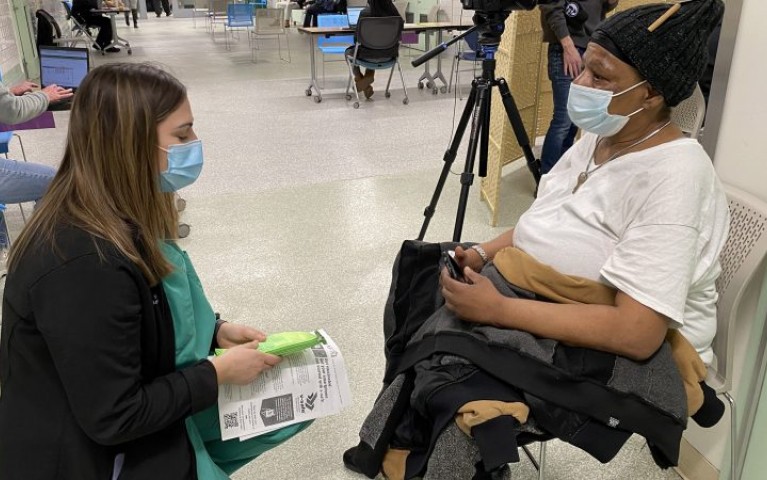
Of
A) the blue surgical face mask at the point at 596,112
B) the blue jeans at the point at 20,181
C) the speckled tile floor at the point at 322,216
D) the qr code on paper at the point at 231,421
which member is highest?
the blue surgical face mask at the point at 596,112

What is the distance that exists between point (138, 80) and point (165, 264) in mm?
317

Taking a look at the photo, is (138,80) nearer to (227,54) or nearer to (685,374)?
(685,374)

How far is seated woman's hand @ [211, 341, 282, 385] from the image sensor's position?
1144 mm

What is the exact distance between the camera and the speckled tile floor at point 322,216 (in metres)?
1.94

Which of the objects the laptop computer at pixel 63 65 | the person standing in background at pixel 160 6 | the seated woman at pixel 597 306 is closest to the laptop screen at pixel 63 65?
the laptop computer at pixel 63 65

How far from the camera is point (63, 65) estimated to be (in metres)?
3.11

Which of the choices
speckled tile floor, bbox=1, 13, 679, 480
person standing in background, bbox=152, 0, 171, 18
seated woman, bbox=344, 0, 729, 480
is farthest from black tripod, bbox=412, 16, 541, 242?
person standing in background, bbox=152, 0, 171, 18

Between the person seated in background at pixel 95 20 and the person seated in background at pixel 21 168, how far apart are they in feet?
25.5

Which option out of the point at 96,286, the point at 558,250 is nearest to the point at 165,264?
the point at 96,286

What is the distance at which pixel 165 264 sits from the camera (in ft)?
3.57

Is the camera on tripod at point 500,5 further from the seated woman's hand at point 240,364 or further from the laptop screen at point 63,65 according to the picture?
the laptop screen at point 63,65

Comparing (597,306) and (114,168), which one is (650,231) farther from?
(114,168)

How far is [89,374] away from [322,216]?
267cm

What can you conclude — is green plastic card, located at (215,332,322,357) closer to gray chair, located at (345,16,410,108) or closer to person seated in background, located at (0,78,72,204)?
person seated in background, located at (0,78,72,204)
